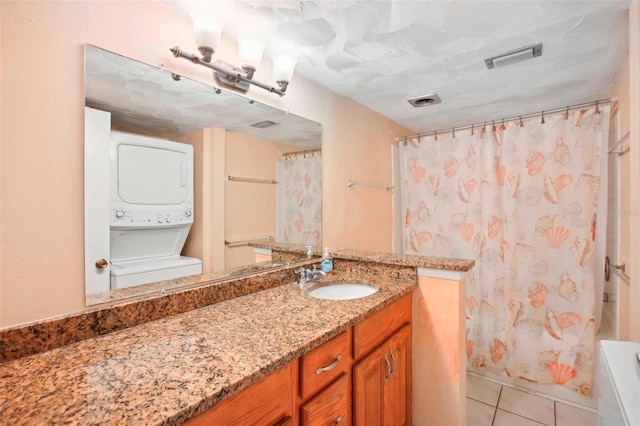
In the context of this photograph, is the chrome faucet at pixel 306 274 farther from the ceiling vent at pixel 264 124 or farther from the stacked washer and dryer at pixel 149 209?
the ceiling vent at pixel 264 124

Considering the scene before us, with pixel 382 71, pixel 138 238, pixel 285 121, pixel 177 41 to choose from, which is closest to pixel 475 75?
pixel 382 71

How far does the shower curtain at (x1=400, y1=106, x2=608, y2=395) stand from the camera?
198 centimetres

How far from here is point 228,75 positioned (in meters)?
1.29

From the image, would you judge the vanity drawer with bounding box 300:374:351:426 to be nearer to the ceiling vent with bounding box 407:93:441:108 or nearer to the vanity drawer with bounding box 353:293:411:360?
the vanity drawer with bounding box 353:293:411:360

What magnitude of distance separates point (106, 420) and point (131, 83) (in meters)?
1.06

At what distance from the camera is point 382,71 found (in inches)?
67.6

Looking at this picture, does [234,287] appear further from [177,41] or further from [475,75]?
[475,75]

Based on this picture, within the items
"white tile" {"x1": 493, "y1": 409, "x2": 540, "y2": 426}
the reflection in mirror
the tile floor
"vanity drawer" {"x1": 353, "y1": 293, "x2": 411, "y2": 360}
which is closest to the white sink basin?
"vanity drawer" {"x1": 353, "y1": 293, "x2": 411, "y2": 360}

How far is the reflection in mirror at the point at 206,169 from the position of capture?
980 millimetres

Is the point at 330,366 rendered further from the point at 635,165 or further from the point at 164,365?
the point at 635,165

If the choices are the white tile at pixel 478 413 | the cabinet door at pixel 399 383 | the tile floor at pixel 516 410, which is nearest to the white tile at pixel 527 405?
the tile floor at pixel 516 410

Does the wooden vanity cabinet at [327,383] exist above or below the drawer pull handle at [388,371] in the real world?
above

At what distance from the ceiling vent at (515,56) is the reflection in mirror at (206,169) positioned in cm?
106

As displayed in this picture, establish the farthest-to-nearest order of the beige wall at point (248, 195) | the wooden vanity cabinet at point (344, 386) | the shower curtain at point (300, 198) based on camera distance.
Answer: the shower curtain at point (300, 198)
the beige wall at point (248, 195)
the wooden vanity cabinet at point (344, 386)
